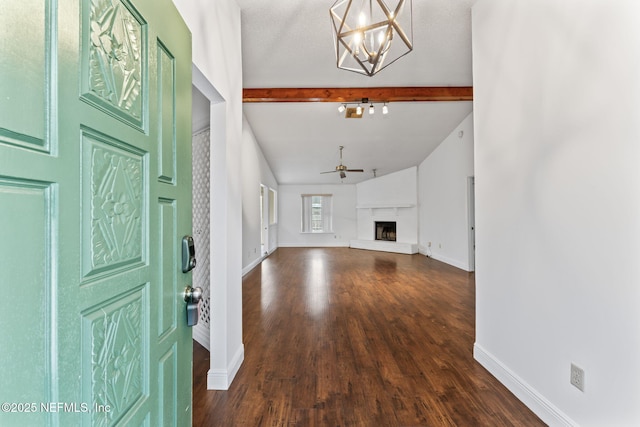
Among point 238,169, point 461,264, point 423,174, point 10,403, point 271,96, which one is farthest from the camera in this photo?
point 423,174

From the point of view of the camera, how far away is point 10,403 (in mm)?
483

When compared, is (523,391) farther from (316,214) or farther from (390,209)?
(316,214)

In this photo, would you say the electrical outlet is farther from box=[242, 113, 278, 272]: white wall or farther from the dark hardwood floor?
box=[242, 113, 278, 272]: white wall

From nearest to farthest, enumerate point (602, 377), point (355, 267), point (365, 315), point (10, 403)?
point (10, 403)
point (602, 377)
point (365, 315)
point (355, 267)

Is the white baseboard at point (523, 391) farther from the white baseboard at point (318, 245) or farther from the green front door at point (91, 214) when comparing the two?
the white baseboard at point (318, 245)

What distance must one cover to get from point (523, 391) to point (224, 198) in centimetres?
231

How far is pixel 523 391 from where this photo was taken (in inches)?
76.2

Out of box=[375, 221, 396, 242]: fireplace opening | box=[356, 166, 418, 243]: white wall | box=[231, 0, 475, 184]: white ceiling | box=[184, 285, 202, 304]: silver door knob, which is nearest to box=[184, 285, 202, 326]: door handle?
box=[184, 285, 202, 304]: silver door knob

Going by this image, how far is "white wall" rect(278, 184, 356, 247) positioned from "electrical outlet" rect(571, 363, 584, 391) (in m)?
9.42

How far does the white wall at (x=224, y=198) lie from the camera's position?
2.08 metres

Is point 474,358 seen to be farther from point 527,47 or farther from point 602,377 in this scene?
point 527,47

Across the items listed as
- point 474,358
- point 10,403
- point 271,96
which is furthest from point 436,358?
point 271,96

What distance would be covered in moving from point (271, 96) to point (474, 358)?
14.0 feet

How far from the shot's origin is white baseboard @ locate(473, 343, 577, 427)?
1.67 meters
